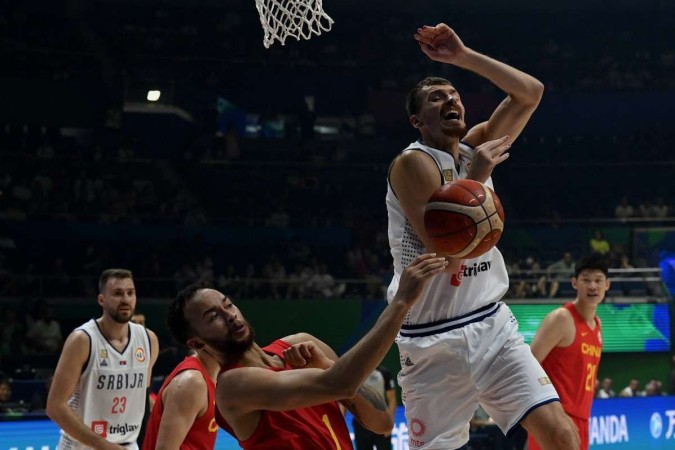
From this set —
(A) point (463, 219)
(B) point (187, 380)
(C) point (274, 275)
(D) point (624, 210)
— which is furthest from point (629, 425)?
(D) point (624, 210)

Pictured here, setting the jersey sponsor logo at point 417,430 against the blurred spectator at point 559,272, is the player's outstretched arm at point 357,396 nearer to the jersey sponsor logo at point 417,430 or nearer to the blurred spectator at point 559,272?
the jersey sponsor logo at point 417,430

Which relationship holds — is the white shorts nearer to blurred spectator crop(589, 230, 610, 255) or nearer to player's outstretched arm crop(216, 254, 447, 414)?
player's outstretched arm crop(216, 254, 447, 414)

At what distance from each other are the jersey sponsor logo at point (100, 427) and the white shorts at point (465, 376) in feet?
8.74

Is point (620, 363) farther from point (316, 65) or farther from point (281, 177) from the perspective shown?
point (316, 65)

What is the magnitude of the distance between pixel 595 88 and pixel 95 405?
1807cm

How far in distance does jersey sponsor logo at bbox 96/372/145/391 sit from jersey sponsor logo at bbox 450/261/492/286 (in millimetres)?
2923

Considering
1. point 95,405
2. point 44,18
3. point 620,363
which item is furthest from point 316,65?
point 95,405

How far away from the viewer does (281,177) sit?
19359mm

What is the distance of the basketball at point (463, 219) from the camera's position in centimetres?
345

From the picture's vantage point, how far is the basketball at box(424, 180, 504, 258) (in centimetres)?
345

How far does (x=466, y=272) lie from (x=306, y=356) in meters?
1.10

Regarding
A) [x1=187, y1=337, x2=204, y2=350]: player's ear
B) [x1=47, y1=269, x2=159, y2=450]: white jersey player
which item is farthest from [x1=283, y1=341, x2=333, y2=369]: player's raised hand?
[x1=47, y1=269, x2=159, y2=450]: white jersey player

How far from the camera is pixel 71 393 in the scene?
584 centimetres

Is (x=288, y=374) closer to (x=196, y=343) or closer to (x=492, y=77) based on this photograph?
(x=196, y=343)
